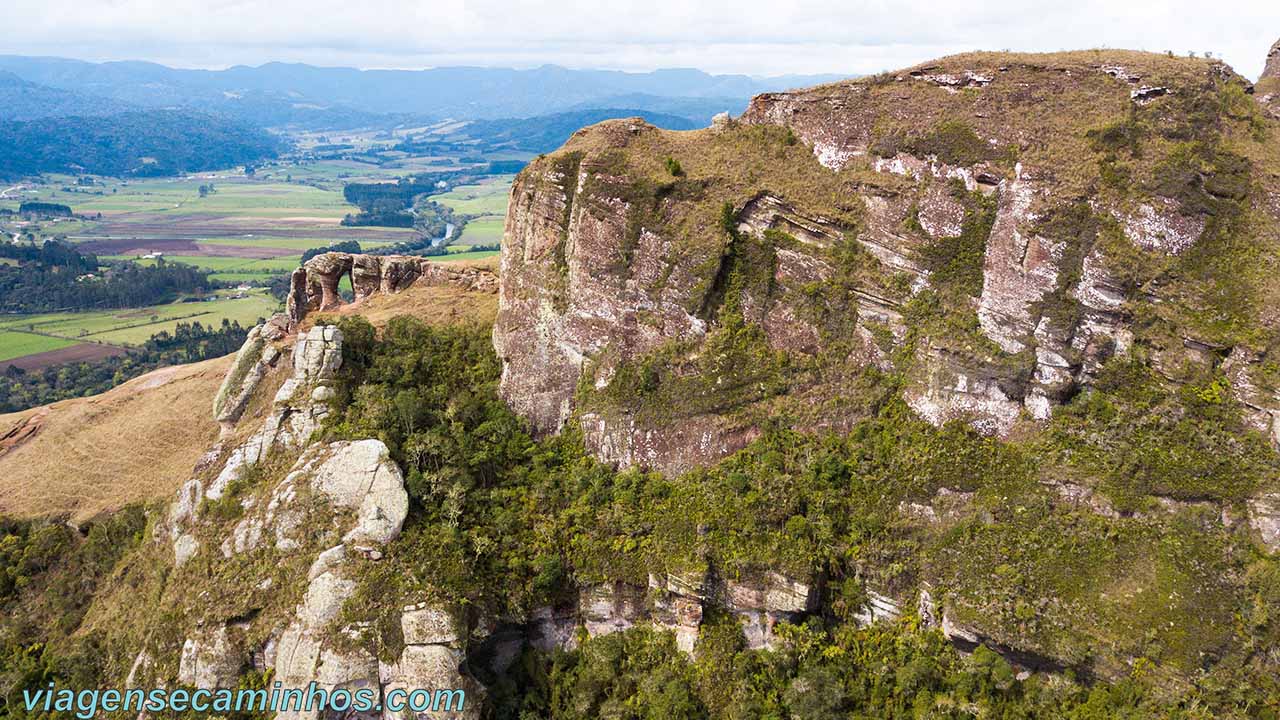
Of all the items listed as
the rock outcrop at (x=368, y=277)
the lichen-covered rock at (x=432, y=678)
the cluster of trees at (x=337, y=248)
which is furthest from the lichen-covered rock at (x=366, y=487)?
the cluster of trees at (x=337, y=248)

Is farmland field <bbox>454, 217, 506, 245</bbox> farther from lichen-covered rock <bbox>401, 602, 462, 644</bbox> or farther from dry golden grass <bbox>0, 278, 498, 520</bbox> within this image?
lichen-covered rock <bbox>401, 602, 462, 644</bbox>

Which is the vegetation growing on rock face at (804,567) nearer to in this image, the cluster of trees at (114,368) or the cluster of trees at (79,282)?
the cluster of trees at (114,368)

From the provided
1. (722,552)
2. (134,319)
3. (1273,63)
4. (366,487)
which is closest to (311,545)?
(366,487)

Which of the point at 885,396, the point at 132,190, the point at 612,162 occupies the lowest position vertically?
the point at 132,190

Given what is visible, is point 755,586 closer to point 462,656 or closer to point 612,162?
point 462,656

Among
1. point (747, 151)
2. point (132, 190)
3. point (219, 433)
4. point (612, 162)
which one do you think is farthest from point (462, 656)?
point (132, 190)

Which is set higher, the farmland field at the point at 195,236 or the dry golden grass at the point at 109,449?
the dry golden grass at the point at 109,449

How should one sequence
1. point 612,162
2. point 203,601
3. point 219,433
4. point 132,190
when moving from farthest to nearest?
point 132,190 < point 219,433 < point 612,162 < point 203,601
